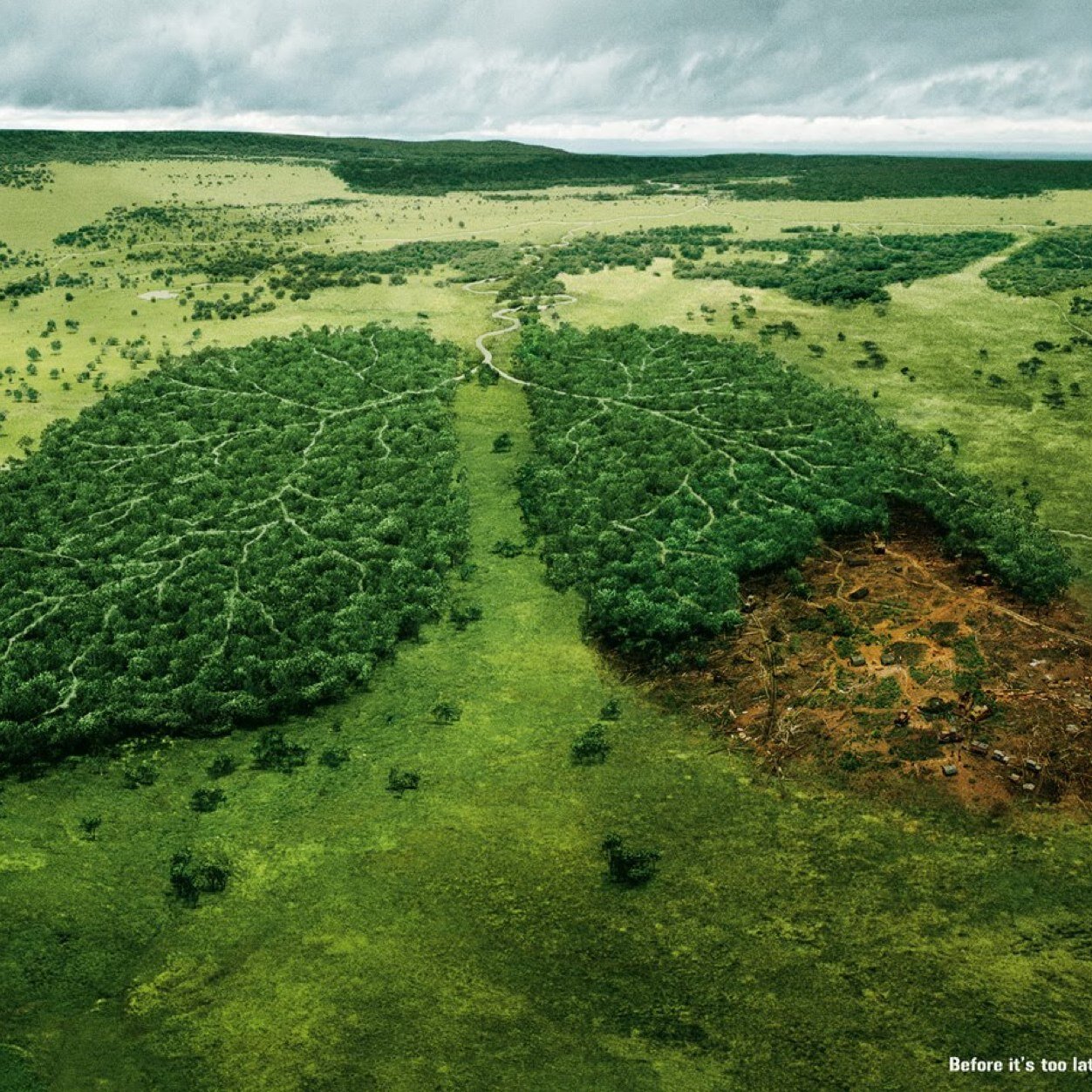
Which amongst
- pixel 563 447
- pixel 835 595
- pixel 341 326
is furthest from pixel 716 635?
pixel 341 326

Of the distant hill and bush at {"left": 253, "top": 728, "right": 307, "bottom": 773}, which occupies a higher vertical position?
the distant hill

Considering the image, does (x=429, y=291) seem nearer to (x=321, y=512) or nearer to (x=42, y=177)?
(x=321, y=512)

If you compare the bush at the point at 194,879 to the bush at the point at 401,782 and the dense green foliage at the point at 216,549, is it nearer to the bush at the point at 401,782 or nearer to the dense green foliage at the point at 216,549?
the bush at the point at 401,782

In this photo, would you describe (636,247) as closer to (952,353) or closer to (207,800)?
(952,353)

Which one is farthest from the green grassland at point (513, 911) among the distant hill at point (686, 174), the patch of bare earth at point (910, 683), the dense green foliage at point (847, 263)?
the distant hill at point (686, 174)

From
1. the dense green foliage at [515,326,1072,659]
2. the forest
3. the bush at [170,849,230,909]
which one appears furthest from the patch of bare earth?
the forest

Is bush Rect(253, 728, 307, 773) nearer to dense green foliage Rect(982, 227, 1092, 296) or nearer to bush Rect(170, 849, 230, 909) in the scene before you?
bush Rect(170, 849, 230, 909)
